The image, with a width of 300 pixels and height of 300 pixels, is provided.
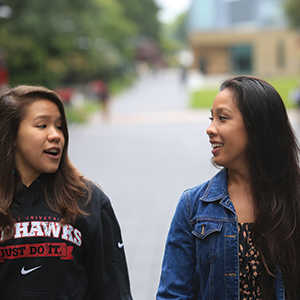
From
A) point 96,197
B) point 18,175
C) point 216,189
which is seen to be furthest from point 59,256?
point 216,189

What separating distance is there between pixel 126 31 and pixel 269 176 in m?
51.6

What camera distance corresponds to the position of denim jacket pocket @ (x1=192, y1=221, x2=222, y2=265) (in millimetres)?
2143

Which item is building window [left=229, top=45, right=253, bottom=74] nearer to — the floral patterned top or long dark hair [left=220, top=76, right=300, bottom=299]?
long dark hair [left=220, top=76, right=300, bottom=299]

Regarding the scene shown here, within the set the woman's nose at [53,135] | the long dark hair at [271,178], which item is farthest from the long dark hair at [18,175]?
the long dark hair at [271,178]

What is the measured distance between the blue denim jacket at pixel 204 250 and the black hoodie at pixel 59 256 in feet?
1.11

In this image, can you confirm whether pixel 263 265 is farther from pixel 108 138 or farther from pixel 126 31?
pixel 126 31

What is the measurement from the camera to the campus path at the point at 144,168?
6250 mm

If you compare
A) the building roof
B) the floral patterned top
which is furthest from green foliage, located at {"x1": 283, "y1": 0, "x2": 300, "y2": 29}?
the floral patterned top

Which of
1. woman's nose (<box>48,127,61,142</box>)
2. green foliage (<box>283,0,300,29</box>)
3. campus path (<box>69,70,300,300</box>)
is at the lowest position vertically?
woman's nose (<box>48,127,61,142</box>)

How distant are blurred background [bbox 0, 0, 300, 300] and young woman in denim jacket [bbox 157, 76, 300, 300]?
0.92 m

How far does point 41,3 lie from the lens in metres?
16.9

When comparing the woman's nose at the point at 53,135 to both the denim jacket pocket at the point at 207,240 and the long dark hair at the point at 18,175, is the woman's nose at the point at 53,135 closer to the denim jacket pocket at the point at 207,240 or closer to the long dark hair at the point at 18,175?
the long dark hair at the point at 18,175

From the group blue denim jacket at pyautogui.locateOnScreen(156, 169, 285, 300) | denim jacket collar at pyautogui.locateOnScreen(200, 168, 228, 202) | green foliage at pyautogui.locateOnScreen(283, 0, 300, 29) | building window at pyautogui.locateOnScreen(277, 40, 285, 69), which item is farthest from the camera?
building window at pyautogui.locateOnScreen(277, 40, 285, 69)

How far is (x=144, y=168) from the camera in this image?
12219mm
